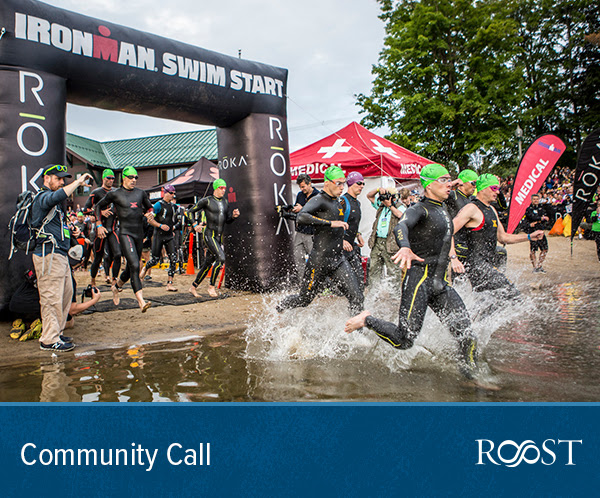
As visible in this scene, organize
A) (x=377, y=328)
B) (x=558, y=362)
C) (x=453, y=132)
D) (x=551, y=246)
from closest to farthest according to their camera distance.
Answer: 1. (x=377, y=328)
2. (x=558, y=362)
3. (x=551, y=246)
4. (x=453, y=132)

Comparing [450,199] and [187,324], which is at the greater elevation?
[450,199]

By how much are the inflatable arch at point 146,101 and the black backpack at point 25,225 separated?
682mm

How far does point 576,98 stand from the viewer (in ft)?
90.8

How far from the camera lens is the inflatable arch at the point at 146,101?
5.58m

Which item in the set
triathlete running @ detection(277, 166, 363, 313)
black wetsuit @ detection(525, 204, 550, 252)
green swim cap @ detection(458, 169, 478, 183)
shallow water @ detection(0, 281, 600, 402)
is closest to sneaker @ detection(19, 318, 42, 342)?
shallow water @ detection(0, 281, 600, 402)

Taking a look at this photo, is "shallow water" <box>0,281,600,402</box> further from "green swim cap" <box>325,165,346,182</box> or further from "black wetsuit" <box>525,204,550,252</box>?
"black wetsuit" <box>525,204,550,252</box>

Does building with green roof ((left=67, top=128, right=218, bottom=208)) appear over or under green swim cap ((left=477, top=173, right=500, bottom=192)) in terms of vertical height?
over

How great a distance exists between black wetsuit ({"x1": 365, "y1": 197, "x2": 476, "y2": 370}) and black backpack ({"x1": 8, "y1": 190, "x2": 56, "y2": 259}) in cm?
360

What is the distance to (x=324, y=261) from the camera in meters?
5.22
